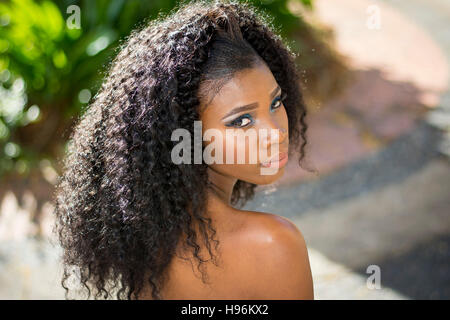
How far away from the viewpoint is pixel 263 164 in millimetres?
1912

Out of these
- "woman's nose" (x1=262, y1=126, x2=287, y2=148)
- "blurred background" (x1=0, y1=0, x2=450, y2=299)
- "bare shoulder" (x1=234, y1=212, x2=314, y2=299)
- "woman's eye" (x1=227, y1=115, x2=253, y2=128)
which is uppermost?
"woman's eye" (x1=227, y1=115, x2=253, y2=128)

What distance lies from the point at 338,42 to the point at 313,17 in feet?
1.43

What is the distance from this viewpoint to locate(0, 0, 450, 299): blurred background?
12.1 ft

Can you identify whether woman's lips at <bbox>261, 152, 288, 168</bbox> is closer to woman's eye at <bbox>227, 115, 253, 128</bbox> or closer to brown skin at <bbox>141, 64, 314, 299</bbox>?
brown skin at <bbox>141, 64, 314, 299</bbox>

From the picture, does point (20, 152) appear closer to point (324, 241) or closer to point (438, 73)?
point (324, 241)

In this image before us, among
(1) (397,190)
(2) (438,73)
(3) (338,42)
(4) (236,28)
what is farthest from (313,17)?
(4) (236,28)

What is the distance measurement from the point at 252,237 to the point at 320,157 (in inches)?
124

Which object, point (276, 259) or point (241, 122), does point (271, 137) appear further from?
point (276, 259)

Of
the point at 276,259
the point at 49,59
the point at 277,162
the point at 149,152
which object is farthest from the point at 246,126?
the point at 49,59

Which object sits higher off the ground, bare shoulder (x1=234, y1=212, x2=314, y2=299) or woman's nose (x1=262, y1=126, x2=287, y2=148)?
woman's nose (x1=262, y1=126, x2=287, y2=148)

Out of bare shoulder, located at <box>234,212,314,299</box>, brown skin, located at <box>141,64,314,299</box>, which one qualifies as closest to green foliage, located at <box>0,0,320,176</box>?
brown skin, located at <box>141,64,314,299</box>

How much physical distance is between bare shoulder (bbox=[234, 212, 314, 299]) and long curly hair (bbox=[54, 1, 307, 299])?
15cm

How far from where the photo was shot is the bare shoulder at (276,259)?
74.4 inches

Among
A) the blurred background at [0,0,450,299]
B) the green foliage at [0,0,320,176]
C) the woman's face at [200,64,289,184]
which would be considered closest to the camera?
the woman's face at [200,64,289,184]
